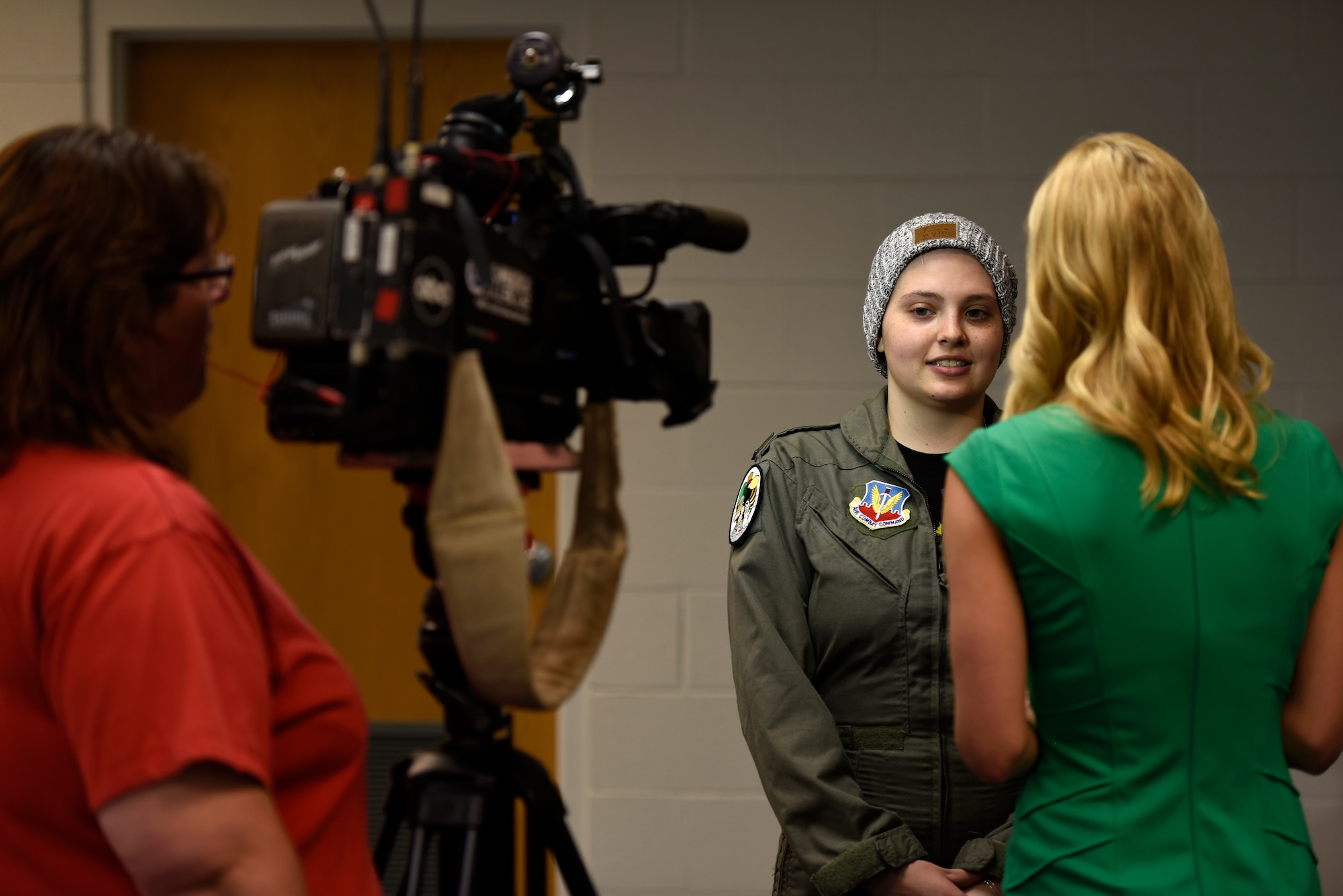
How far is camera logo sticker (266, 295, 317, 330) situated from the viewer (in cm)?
81

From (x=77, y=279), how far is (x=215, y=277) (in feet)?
0.36

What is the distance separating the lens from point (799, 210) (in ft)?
8.01

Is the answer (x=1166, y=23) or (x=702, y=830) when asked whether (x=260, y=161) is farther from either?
(x=1166, y=23)

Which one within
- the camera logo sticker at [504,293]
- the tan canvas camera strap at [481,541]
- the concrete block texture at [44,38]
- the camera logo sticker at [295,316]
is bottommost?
the tan canvas camera strap at [481,541]

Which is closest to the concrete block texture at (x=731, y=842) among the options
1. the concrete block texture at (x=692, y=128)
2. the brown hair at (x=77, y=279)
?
the concrete block texture at (x=692, y=128)

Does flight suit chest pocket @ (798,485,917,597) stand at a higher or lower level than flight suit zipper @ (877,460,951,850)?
higher

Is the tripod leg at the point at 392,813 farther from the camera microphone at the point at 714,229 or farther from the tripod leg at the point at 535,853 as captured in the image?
the camera microphone at the point at 714,229

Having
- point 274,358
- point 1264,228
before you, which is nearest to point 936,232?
point 1264,228

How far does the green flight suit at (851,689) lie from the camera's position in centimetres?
135

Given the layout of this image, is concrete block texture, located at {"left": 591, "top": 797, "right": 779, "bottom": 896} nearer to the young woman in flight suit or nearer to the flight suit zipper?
the young woman in flight suit

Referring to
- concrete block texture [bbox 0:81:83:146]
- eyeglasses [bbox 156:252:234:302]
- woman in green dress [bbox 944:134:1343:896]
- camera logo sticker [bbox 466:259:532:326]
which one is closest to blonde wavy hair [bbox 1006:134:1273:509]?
woman in green dress [bbox 944:134:1343:896]

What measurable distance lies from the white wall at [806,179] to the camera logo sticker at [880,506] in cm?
97

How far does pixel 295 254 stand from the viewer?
815 millimetres

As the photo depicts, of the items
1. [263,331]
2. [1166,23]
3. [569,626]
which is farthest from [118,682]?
[1166,23]
